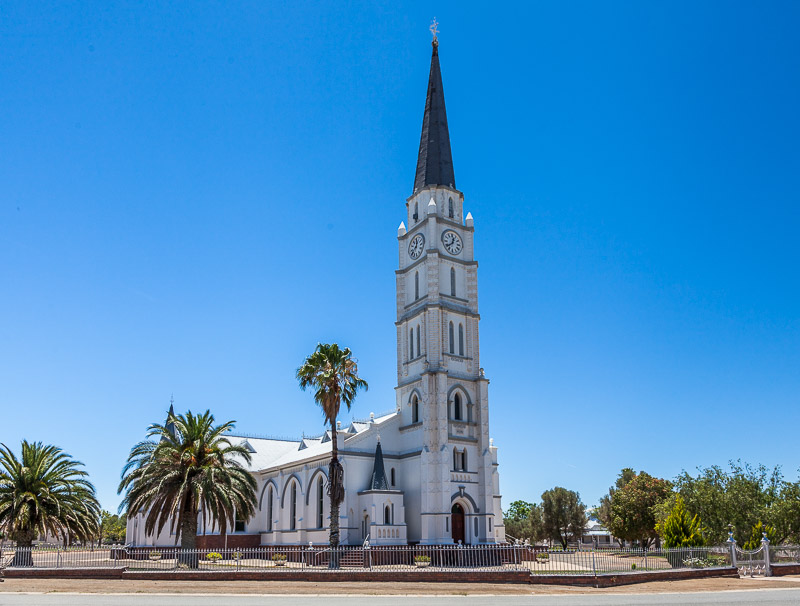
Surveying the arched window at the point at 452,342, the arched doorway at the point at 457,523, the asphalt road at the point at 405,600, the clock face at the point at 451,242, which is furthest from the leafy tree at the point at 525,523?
the asphalt road at the point at 405,600

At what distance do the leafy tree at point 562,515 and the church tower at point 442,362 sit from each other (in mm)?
27703

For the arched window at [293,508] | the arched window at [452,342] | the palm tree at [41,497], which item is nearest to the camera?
the palm tree at [41,497]

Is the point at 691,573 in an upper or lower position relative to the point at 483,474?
lower

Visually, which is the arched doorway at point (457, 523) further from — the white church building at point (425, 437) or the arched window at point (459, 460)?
the arched window at point (459, 460)

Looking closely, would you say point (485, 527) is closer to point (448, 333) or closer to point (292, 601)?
point (448, 333)

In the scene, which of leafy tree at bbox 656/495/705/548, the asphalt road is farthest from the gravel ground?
leafy tree at bbox 656/495/705/548

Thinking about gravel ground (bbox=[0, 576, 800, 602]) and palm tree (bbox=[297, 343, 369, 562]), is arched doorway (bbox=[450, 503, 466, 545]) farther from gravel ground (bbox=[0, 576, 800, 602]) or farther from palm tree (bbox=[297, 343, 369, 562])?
gravel ground (bbox=[0, 576, 800, 602])

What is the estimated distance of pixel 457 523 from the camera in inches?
1914

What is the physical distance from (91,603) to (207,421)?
1672 centimetres

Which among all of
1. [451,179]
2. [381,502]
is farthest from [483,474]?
[451,179]

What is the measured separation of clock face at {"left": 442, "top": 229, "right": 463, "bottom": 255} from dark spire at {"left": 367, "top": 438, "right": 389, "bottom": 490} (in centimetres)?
1596

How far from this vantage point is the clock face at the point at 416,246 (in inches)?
2151

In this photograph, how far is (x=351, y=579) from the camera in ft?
97.9

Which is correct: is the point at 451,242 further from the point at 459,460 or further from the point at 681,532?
the point at 681,532
